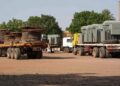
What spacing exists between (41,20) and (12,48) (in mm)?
89205

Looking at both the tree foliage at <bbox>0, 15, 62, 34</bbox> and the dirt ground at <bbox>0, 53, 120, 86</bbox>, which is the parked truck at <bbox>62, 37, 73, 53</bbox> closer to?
the dirt ground at <bbox>0, 53, 120, 86</bbox>

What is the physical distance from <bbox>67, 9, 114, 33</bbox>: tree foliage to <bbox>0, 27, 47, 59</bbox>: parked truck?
176ft

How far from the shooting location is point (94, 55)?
152ft

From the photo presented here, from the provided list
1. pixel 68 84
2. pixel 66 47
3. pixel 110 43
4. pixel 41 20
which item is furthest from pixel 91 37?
pixel 41 20

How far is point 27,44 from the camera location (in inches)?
1640

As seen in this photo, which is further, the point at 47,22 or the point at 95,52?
the point at 47,22

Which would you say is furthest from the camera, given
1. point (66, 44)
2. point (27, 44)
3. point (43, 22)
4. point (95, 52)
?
point (43, 22)

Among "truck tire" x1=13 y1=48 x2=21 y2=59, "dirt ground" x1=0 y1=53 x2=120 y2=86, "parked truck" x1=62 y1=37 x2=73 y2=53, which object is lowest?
"dirt ground" x1=0 y1=53 x2=120 y2=86

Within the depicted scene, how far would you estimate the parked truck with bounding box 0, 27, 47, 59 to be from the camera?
41.8 metres

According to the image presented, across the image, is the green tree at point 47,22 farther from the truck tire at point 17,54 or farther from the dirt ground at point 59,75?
the dirt ground at point 59,75

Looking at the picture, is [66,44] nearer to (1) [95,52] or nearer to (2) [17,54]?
(1) [95,52]

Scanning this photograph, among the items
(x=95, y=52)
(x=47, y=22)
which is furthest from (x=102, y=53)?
(x=47, y=22)

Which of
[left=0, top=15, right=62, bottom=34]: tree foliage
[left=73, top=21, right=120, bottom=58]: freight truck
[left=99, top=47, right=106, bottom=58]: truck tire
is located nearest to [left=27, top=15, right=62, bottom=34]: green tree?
[left=0, top=15, right=62, bottom=34]: tree foliage

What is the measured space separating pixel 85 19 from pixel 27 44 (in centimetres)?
6027
